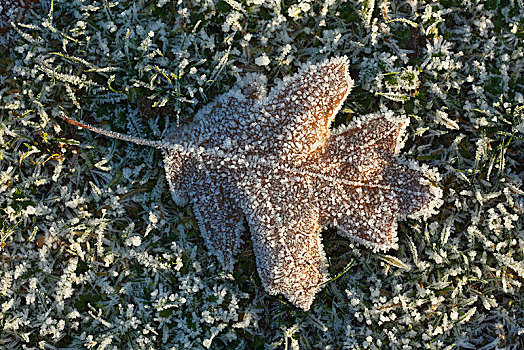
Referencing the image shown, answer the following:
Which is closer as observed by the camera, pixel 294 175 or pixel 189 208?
pixel 294 175

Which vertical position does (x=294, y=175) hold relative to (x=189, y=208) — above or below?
above

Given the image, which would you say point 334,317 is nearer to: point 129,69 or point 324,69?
point 324,69

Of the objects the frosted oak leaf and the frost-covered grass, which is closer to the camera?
the frosted oak leaf

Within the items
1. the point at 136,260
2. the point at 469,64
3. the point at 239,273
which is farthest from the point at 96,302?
the point at 469,64

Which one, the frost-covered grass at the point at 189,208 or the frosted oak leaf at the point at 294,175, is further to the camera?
the frost-covered grass at the point at 189,208
